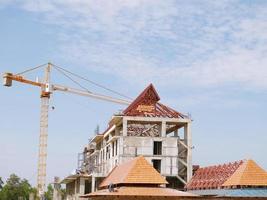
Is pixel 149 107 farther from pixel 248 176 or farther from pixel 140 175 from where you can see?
pixel 140 175

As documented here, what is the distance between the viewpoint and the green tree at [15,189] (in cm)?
10948

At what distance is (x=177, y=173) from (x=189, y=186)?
16.2ft

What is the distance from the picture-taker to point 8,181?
11456 cm

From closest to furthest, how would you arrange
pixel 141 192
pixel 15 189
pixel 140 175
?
pixel 141 192
pixel 140 175
pixel 15 189

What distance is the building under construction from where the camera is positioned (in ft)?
223

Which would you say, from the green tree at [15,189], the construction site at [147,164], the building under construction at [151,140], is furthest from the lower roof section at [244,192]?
the green tree at [15,189]

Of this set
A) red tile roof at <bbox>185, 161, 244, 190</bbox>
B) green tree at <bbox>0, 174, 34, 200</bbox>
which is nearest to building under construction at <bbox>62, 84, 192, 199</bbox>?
red tile roof at <bbox>185, 161, 244, 190</bbox>

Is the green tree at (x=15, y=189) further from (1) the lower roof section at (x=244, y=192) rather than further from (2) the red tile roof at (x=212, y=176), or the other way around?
(1) the lower roof section at (x=244, y=192)

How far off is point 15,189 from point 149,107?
2074 inches

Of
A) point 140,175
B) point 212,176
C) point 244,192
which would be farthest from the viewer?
point 212,176

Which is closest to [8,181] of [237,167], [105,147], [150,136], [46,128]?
[46,128]

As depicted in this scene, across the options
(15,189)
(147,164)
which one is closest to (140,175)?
(147,164)

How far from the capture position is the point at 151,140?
→ 68438 mm

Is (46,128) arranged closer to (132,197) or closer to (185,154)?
(185,154)
